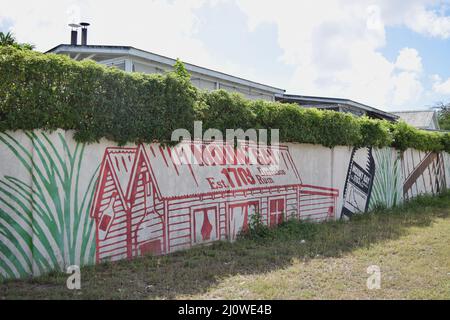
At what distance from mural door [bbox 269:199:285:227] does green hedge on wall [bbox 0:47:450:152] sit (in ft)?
4.58

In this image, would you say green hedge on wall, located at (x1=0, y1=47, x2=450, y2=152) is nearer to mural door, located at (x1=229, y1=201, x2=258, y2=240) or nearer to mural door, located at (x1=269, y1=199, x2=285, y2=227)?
mural door, located at (x1=269, y1=199, x2=285, y2=227)

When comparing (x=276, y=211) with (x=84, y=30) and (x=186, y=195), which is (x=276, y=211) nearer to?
(x=186, y=195)

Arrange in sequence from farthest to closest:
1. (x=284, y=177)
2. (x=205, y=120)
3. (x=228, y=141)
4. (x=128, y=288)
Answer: (x=284, y=177) < (x=228, y=141) < (x=205, y=120) < (x=128, y=288)

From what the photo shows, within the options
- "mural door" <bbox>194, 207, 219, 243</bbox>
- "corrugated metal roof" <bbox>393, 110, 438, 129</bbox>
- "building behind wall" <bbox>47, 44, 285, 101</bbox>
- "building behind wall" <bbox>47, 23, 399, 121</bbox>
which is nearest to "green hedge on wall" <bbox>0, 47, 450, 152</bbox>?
"building behind wall" <bbox>47, 23, 399, 121</bbox>

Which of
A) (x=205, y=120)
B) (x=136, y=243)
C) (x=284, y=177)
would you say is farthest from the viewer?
(x=284, y=177)

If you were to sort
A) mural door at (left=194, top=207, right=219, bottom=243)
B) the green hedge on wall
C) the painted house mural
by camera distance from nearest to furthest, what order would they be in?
the green hedge on wall, the painted house mural, mural door at (left=194, top=207, right=219, bottom=243)

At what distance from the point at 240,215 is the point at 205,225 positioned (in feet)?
3.10

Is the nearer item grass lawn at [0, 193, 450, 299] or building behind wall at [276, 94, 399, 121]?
grass lawn at [0, 193, 450, 299]

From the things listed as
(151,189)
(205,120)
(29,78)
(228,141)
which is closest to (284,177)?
(228,141)

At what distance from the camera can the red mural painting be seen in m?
6.36
